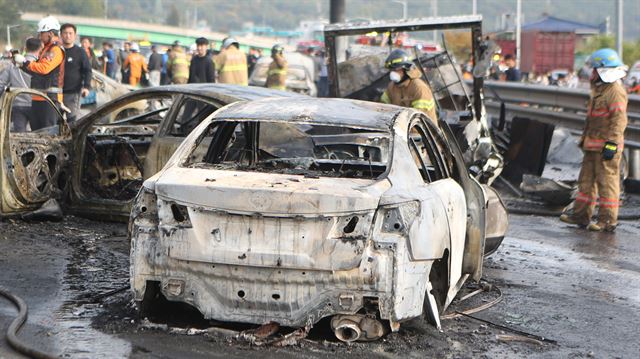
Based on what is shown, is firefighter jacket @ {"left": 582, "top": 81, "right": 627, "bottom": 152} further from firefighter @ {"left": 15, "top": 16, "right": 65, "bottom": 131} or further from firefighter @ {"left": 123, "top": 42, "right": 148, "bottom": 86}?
firefighter @ {"left": 123, "top": 42, "right": 148, "bottom": 86}

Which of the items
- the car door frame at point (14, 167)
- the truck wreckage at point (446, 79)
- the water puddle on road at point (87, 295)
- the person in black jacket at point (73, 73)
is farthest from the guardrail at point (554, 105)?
the water puddle on road at point (87, 295)

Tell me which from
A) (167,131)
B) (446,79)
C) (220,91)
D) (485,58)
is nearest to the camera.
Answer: (167,131)

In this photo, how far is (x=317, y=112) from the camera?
6605 mm

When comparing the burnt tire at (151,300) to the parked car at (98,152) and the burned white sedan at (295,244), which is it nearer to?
the burned white sedan at (295,244)

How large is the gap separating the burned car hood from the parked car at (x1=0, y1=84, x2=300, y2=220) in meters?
3.47

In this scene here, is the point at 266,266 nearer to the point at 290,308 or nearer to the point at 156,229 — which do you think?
the point at 290,308

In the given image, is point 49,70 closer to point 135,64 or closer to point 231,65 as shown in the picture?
point 231,65

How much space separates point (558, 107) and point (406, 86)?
6.71 m

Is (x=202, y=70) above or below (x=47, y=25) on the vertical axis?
below

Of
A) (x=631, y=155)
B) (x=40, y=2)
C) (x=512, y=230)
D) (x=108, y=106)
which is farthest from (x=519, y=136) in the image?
(x=40, y=2)

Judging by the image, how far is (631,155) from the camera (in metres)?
14.2

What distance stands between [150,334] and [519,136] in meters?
9.03

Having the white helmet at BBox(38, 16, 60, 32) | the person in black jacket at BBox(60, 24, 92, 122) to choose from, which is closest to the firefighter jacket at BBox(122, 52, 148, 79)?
the person in black jacket at BBox(60, 24, 92, 122)

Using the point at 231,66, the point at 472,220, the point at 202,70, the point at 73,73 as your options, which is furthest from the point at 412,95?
the point at 231,66
